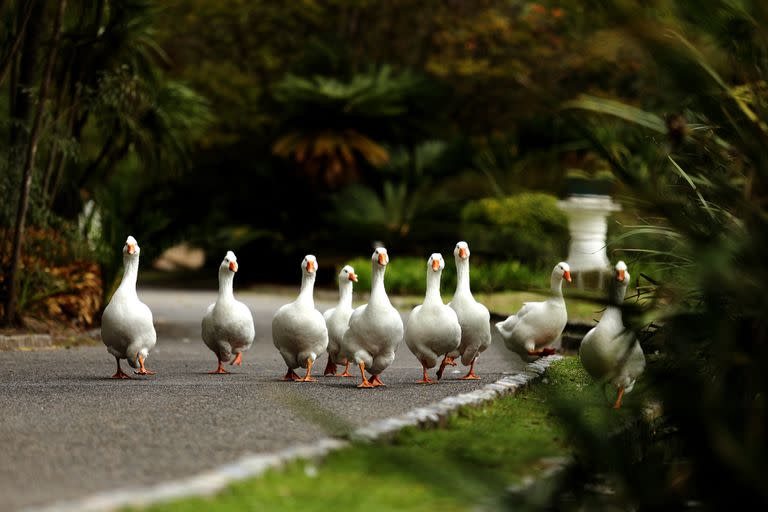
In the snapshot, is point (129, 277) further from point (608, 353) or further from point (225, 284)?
point (608, 353)

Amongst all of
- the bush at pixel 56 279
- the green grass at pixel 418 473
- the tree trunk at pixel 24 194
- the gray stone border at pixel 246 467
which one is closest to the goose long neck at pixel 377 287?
the gray stone border at pixel 246 467

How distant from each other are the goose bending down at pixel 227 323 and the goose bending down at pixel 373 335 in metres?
1.20

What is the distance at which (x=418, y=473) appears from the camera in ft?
14.1

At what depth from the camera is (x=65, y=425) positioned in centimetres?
756

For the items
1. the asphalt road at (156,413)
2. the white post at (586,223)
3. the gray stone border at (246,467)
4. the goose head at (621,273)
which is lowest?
the asphalt road at (156,413)

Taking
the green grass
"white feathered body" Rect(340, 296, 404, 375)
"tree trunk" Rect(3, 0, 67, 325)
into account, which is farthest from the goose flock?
"tree trunk" Rect(3, 0, 67, 325)

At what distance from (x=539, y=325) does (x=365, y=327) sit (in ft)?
5.76

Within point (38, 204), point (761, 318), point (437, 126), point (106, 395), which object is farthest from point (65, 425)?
point (437, 126)

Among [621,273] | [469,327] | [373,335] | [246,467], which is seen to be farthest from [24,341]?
[246,467]

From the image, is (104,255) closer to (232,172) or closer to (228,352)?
(228,352)

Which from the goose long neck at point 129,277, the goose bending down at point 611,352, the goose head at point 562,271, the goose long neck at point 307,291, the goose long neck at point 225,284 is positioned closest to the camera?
the goose bending down at point 611,352

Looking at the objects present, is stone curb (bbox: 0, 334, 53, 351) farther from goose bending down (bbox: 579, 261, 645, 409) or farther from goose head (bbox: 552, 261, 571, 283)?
goose bending down (bbox: 579, 261, 645, 409)

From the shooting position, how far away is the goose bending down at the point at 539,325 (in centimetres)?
1071

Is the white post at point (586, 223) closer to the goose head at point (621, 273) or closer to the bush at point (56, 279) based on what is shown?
the bush at point (56, 279)
